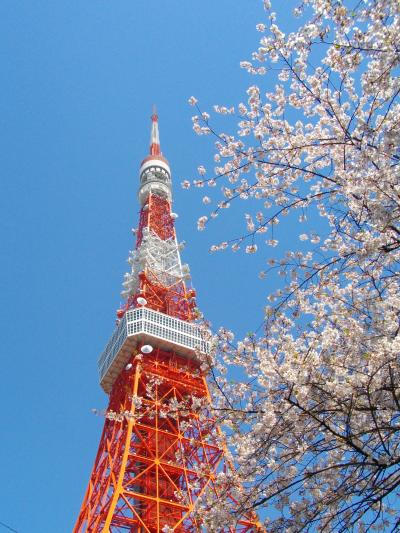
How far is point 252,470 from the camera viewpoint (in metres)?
4.90

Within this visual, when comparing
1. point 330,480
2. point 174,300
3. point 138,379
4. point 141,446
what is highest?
point 174,300

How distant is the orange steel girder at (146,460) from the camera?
50.8ft

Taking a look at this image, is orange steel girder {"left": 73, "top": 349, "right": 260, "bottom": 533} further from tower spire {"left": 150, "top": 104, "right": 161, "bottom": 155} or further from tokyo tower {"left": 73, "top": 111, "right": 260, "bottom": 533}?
tower spire {"left": 150, "top": 104, "right": 161, "bottom": 155}

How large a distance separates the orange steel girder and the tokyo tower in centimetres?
4

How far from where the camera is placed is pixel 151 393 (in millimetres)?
11891

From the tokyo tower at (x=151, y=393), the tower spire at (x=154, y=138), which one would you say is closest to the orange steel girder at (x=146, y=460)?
the tokyo tower at (x=151, y=393)

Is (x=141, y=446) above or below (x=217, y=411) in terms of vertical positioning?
above

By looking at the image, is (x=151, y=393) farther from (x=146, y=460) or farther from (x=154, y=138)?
(x=154, y=138)

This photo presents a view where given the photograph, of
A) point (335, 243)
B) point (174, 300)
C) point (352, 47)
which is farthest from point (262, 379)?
point (174, 300)

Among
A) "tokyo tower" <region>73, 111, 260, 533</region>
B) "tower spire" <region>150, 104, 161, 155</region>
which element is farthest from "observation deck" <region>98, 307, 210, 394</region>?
"tower spire" <region>150, 104, 161, 155</region>

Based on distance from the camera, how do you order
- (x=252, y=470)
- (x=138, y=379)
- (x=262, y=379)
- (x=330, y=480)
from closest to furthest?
1. (x=330, y=480)
2. (x=252, y=470)
3. (x=262, y=379)
4. (x=138, y=379)

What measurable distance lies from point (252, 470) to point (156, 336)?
16698mm

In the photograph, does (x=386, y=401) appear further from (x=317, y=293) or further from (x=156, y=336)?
(x=156, y=336)

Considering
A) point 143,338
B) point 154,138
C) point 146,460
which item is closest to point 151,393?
point 146,460
